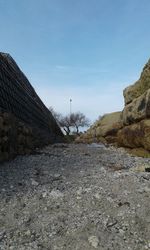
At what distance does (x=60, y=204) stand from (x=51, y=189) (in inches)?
27.5

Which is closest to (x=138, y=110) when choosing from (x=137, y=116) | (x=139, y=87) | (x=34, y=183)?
(x=137, y=116)

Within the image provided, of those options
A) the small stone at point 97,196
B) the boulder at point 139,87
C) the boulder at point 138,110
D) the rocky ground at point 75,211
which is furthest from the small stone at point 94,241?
the boulder at point 139,87

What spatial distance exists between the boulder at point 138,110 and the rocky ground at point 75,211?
4.44 meters

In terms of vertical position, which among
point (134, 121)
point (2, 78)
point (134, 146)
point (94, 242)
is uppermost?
point (2, 78)

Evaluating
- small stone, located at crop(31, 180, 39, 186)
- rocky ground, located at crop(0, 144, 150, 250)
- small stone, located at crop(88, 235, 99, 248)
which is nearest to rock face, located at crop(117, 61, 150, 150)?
rocky ground, located at crop(0, 144, 150, 250)

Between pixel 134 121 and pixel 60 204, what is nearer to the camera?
pixel 60 204

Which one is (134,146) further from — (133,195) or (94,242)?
(94,242)

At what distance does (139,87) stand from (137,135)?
243cm

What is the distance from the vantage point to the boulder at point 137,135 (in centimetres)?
1012

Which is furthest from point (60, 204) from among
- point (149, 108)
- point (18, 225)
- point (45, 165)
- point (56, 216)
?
point (149, 108)

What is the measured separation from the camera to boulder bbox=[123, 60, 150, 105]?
39.3 ft

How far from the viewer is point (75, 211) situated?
412 cm

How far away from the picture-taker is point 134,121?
11234mm

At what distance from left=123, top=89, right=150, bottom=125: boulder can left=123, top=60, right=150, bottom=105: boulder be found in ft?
3.13
